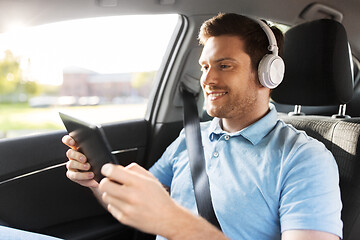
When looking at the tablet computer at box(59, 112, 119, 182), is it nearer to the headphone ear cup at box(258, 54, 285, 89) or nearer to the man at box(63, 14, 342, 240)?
the man at box(63, 14, 342, 240)

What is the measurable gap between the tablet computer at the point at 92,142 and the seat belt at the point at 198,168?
1.21ft

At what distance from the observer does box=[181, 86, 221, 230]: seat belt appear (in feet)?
4.11

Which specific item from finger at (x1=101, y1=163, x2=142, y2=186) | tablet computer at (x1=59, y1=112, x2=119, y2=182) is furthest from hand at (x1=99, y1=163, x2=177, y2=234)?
tablet computer at (x1=59, y1=112, x2=119, y2=182)

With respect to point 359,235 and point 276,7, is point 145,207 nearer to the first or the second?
point 359,235

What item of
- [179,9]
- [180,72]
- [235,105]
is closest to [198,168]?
[235,105]

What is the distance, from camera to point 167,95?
7.13ft

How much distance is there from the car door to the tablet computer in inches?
20.8

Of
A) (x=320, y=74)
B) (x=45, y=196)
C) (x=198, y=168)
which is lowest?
(x=45, y=196)

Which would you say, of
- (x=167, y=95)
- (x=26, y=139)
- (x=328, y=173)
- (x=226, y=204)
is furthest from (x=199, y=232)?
(x=167, y=95)

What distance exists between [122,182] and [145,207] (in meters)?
0.07

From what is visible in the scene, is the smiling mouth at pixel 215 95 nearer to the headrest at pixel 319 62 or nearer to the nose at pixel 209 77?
the nose at pixel 209 77

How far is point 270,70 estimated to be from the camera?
4.29ft

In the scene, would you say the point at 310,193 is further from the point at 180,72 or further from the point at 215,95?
the point at 180,72

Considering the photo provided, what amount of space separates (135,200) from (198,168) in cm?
64
